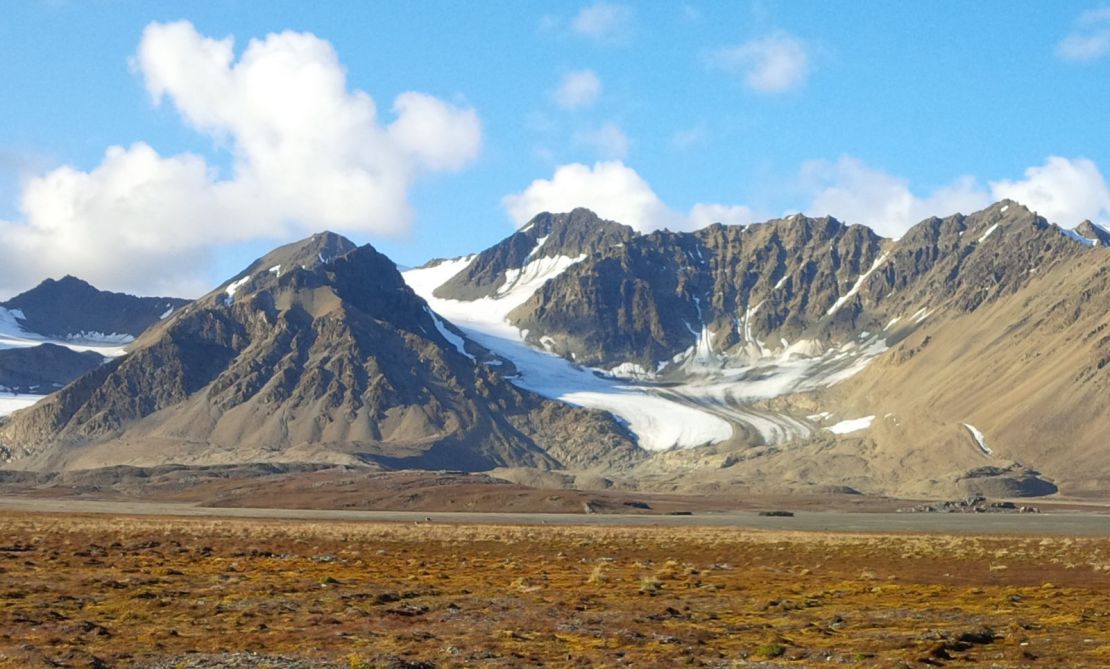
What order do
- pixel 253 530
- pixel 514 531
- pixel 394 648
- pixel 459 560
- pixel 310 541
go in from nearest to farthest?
1. pixel 394 648
2. pixel 459 560
3. pixel 310 541
4. pixel 253 530
5. pixel 514 531

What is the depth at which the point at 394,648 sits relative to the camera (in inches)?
958

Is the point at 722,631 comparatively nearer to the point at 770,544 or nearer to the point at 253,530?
the point at 770,544

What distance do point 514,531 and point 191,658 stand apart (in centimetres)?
6102

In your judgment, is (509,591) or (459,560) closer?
(509,591)

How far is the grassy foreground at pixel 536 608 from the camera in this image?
2358 centimetres

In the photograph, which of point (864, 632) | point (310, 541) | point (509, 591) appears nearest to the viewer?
point (864, 632)

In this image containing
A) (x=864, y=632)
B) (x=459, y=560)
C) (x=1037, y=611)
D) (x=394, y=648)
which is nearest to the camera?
(x=394, y=648)

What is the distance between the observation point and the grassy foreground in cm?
2358

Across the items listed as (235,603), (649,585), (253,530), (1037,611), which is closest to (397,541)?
(253,530)

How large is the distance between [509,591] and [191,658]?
48.2ft

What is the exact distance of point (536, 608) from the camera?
31453 millimetres

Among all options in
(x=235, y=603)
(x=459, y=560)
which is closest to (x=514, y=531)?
(x=459, y=560)

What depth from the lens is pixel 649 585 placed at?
38.3 meters

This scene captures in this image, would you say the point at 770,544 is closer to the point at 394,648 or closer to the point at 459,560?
the point at 459,560
